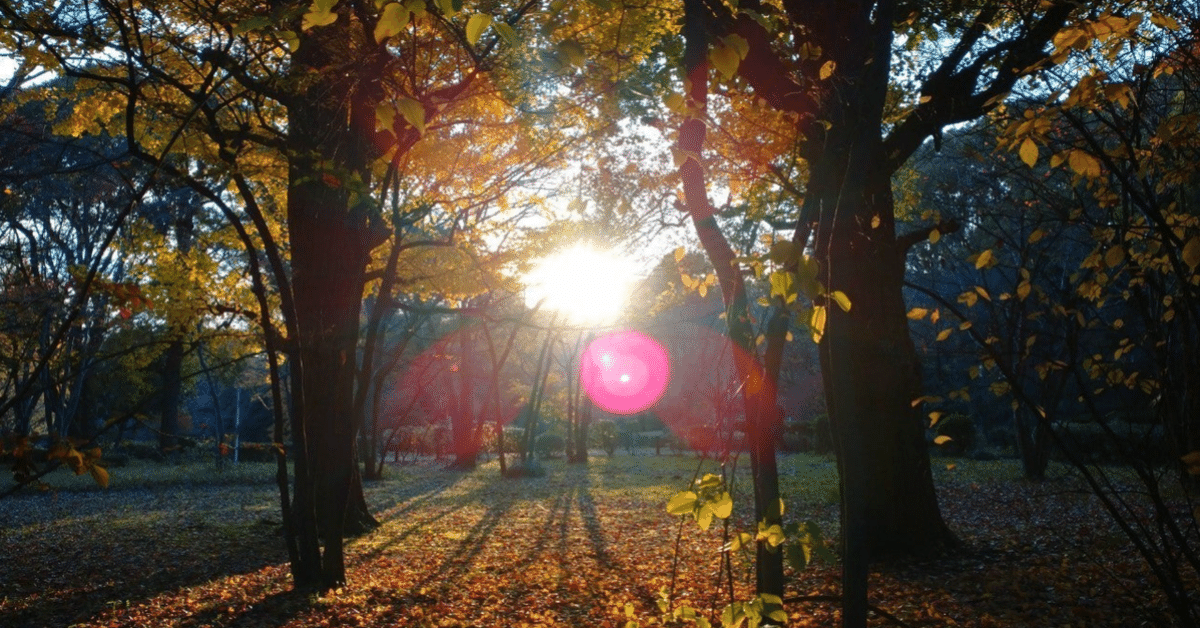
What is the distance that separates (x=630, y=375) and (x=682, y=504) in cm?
4185

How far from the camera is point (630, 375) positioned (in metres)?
43.4

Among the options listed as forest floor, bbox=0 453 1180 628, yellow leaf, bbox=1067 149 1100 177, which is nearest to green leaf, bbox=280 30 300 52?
forest floor, bbox=0 453 1180 628

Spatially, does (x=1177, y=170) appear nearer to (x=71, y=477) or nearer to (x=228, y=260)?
(x=71, y=477)

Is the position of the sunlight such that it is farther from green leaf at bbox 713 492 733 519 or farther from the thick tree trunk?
green leaf at bbox 713 492 733 519

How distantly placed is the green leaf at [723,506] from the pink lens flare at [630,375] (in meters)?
35.4

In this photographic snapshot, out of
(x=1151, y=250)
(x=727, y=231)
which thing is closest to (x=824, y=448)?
(x=727, y=231)

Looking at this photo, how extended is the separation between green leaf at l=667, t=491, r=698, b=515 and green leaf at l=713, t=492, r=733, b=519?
5cm

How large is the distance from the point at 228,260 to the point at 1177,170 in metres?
26.6

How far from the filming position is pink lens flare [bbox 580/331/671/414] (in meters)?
39.1

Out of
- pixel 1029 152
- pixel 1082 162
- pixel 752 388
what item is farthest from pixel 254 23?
pixel 1082 162

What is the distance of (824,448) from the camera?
27516 millimetres

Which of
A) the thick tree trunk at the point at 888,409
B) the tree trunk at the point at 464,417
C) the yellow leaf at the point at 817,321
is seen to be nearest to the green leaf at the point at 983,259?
the yellow leaf at the point at 817,321

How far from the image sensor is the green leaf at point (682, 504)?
1.68 metres

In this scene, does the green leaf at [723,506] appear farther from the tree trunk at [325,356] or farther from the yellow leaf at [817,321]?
the tree trunk at [325,356]
